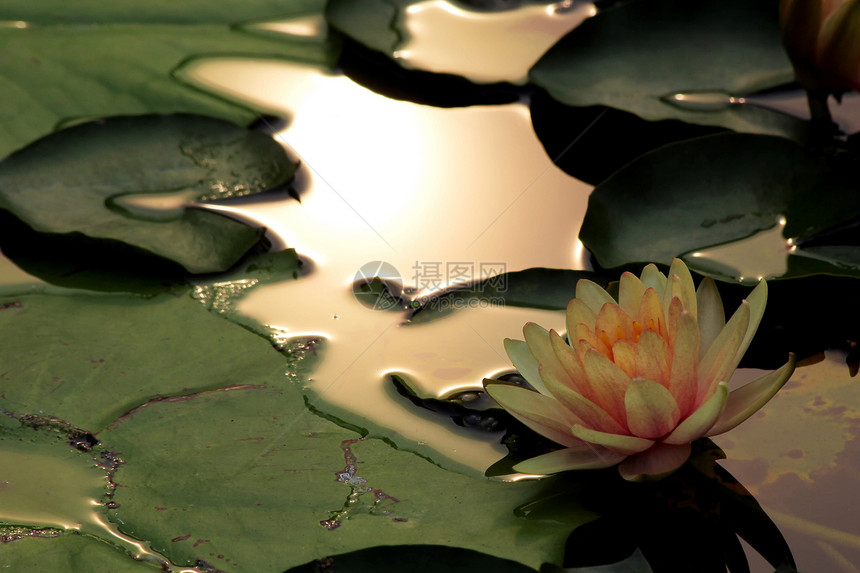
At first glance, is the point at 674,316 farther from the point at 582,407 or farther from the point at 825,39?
the point at 825,39

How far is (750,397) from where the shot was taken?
3.80 ft

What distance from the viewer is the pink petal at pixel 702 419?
1.07m

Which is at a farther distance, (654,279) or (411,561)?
(654,279)

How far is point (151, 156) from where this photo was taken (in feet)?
5.89

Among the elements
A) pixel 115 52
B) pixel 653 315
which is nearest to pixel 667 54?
pixel 653 315

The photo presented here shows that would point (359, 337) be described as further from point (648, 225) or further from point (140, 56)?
point (140, 56)

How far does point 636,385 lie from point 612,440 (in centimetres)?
9

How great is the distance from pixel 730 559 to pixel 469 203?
36.6 inches

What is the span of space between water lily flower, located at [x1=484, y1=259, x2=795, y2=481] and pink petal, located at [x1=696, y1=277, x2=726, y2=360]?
0.09 ft

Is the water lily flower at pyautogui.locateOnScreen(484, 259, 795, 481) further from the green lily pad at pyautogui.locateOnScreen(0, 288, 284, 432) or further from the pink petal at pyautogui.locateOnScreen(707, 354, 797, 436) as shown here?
the green lily pad at pyautogui.locateOnScreen(0, 288, 284, 432)

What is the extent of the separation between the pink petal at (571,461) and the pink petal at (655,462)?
0.7 inches

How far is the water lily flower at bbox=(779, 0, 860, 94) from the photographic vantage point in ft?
5.14
